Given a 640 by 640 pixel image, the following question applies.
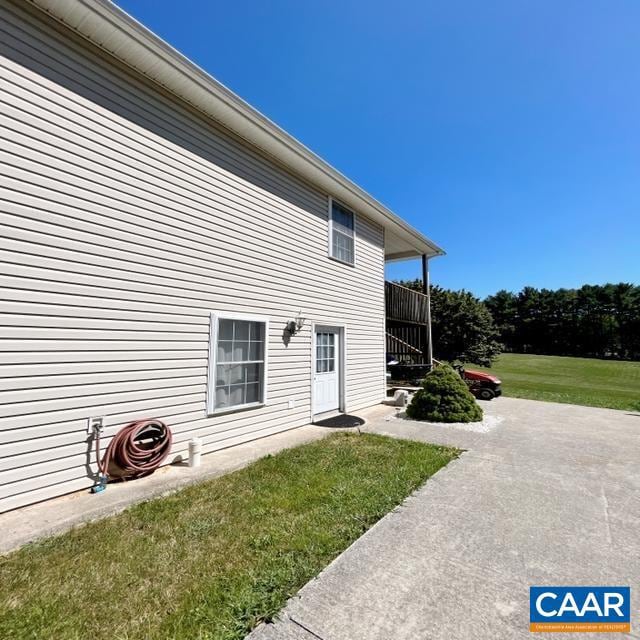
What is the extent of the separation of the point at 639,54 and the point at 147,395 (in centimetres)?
966

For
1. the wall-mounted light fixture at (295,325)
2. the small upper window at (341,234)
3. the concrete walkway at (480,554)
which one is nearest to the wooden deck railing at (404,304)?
the small upper window at (341,234)

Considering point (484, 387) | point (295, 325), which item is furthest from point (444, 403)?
point (484, 387)

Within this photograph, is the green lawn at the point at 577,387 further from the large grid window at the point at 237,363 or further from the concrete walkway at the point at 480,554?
the large grid window at the point at 237,363

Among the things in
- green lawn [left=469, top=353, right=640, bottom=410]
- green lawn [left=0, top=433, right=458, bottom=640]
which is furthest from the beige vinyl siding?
green lawn [left=469, top=353, right=640, bottom=410]

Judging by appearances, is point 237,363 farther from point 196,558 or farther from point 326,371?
point 196,558

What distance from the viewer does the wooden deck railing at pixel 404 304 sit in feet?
34.0

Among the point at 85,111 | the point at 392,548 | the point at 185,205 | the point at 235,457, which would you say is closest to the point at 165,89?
the point at 85,111

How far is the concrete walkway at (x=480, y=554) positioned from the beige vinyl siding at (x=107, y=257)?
2946 mm

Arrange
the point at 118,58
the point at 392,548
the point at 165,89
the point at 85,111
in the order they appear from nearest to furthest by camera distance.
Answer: the point at 392,548 < the point at 85,111 < the point at 118,58 < the point at 165,89

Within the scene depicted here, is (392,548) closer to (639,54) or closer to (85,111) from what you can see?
(85,111)

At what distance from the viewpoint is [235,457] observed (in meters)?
4.68

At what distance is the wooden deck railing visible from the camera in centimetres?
1035

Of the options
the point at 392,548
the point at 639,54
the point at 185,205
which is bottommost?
the point at 392,548

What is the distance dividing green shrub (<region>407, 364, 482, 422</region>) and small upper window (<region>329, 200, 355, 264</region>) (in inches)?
140
